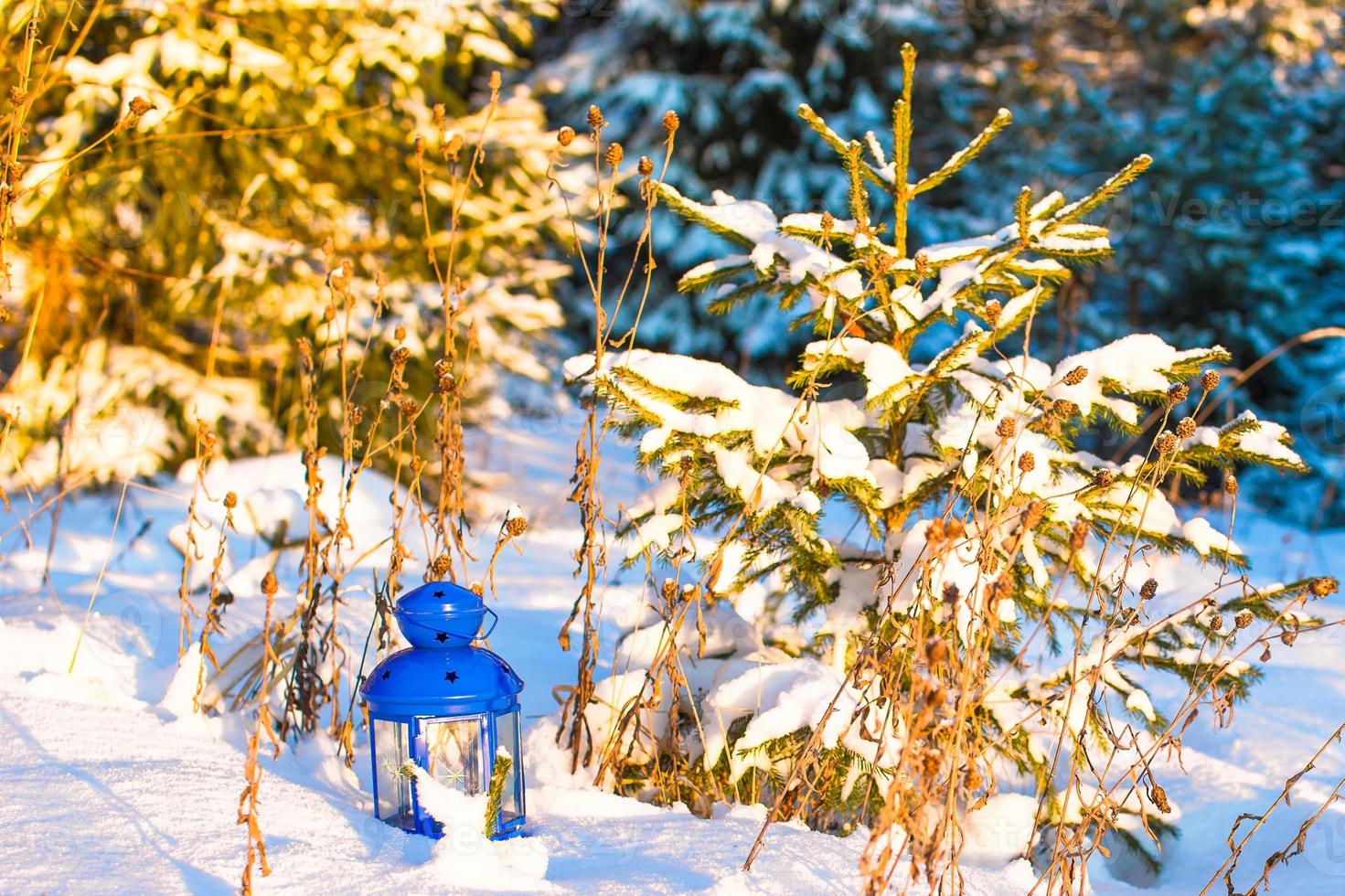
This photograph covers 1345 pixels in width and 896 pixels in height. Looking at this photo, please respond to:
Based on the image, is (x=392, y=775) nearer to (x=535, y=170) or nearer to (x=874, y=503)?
(x=874, y=503)

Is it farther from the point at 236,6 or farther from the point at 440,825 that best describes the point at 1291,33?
the point at 440,825

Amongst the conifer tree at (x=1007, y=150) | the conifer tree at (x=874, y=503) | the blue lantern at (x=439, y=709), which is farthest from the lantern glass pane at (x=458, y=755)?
the conifer tree at (x=1007, y=150)

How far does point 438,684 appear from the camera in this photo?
2016mm

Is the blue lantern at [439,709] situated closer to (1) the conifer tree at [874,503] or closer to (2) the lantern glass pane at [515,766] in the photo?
(2) the lantern glass pane at [515,766]

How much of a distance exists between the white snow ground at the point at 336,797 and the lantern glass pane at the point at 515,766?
2.3 inches

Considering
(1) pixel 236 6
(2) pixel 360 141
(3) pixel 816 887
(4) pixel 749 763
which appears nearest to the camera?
(3) pixel 816 887

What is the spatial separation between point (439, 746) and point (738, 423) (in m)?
0.84

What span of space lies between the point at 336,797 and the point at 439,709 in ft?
0.97

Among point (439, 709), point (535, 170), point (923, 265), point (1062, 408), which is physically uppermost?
point (535, 170)

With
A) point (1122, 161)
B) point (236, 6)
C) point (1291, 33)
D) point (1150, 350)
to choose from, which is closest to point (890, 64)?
point (1122, 161)

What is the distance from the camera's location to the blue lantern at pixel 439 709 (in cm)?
201

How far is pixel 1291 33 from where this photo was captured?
44.8 ft

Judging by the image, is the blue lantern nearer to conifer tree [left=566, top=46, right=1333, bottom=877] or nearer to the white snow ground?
the white snow ground

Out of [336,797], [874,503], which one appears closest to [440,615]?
[336,797]
